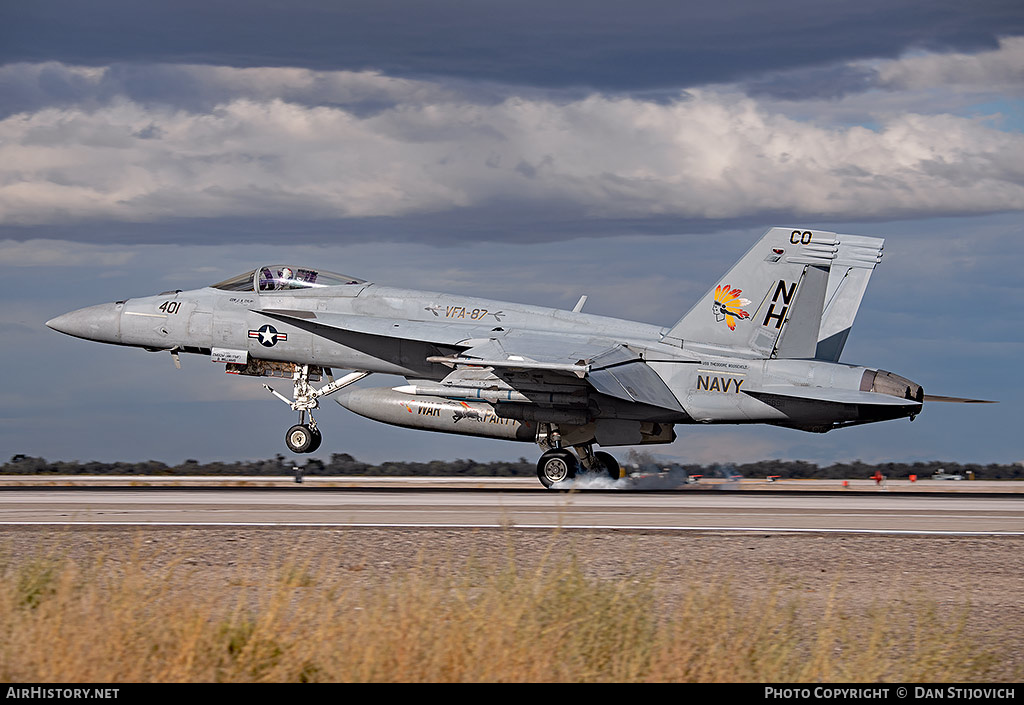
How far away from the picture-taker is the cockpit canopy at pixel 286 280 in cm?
2366

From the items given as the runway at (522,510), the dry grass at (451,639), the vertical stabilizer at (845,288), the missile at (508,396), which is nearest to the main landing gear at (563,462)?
the runway at (522,510)

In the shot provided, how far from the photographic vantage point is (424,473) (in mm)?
35562

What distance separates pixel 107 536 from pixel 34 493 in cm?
817

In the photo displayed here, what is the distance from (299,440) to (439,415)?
3124 mm

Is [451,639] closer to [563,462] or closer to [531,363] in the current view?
[531,363]

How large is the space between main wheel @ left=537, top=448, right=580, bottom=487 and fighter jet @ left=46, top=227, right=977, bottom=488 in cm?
3

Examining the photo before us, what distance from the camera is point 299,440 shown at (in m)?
23.0

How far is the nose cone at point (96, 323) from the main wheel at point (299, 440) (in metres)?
5.05

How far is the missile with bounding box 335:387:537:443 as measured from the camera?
74.5 ft

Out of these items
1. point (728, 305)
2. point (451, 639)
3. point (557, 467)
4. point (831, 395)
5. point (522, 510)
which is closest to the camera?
point (451, 639)

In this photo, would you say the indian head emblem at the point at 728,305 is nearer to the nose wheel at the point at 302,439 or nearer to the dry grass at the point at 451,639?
the nose wheel at the point at 302,439

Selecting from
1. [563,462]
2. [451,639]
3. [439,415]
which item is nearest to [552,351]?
[563,462]

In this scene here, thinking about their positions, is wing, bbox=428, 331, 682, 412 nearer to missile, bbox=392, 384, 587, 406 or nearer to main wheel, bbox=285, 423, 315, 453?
missile, bbox=392, 384, 587, 406

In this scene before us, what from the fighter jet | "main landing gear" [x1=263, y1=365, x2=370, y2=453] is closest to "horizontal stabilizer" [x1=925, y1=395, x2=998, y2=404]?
the fighter jet
